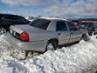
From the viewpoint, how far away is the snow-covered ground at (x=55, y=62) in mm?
5209

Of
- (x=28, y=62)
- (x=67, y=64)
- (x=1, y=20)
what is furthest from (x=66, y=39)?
(x=1, y=20)

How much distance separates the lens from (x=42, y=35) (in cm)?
652

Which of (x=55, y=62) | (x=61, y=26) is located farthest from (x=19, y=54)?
(x=61, y=26)

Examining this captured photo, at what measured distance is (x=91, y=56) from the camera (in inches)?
300

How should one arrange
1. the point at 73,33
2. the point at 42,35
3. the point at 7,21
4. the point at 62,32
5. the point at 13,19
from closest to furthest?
the point at 42,35 < the point at 62,32 < the point at 73,33 < the point at 7,21 < the point at 13,19

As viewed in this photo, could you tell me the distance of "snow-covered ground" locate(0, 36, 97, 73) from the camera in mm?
5209

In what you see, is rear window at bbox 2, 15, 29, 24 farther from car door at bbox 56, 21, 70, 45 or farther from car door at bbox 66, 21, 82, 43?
car door at bbox 56, 21, 70, 45

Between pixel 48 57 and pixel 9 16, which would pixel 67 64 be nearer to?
pixel 48 57

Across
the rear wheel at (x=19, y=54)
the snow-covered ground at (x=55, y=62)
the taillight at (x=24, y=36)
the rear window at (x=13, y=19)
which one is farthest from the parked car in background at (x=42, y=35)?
the rear window at (x=13, y=19)

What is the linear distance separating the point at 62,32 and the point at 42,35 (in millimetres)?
1466

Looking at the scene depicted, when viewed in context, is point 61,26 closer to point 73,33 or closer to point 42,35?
point 73,33

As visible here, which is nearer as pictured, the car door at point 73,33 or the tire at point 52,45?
the tire at point 52,45

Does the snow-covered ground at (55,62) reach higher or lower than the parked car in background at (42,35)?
lower

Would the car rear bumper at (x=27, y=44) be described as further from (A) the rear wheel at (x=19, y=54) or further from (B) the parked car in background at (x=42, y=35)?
(A) the rear wheel at (x=19, y=54)
